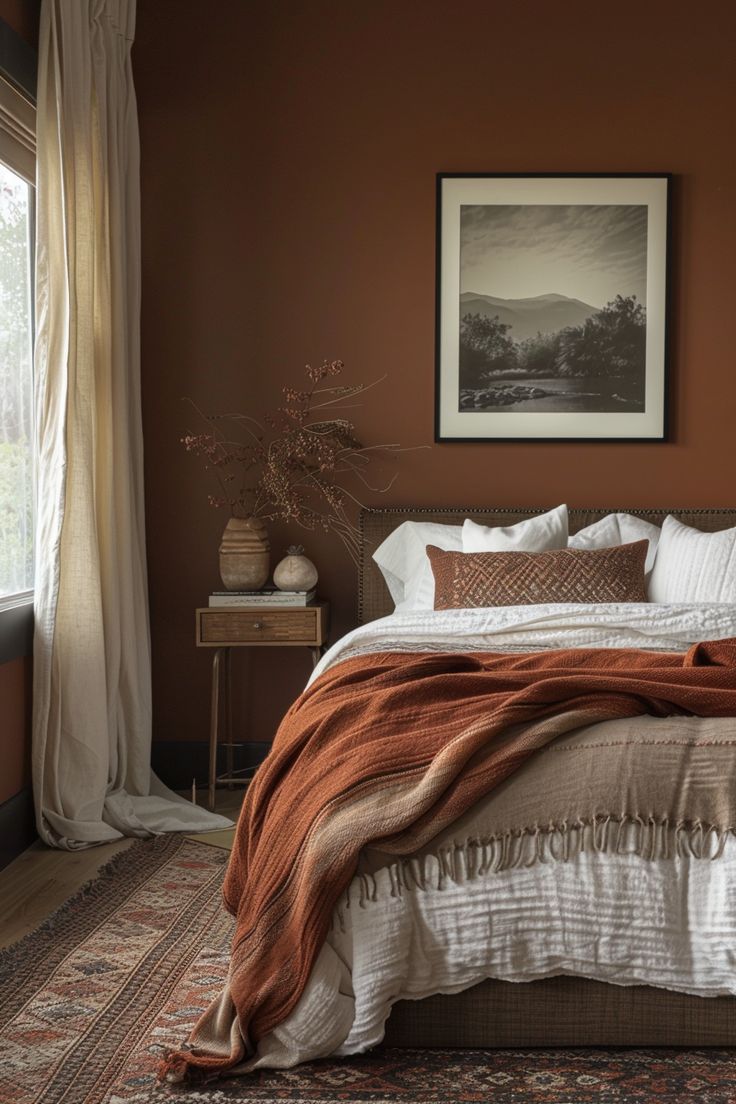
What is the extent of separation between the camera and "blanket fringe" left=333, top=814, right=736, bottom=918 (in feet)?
7.43

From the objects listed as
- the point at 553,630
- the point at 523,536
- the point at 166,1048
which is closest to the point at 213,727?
the point at 523,536

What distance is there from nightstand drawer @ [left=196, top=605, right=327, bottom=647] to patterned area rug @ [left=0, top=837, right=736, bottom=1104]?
1.39 m

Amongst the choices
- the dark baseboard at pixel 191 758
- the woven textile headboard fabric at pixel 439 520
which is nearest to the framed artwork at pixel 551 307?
the woven textile headboard fabric at pixel 439 520

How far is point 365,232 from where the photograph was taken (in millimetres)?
4672

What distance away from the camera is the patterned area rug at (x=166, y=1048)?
7.13 feet

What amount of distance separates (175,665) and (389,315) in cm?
171

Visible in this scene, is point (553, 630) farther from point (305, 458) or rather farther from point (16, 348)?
point (16, 348)

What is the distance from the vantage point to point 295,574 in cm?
442

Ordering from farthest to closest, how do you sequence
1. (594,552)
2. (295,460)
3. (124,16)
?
(295,460), (124,16), (594,552)

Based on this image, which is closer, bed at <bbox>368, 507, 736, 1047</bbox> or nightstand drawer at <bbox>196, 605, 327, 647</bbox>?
bed at <bbox>368, 507, 736, 1047</bbox>

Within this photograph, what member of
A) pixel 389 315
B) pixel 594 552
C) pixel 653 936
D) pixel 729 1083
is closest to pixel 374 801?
pixel 653 936

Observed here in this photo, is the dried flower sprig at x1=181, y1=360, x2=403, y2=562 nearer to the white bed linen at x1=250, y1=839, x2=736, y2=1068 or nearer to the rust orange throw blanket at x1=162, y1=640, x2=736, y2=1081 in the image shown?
the rust orange throw blanket at x1=162, y1=640, x2=736, y2=1081

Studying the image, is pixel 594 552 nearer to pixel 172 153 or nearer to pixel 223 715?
pixel 223 715

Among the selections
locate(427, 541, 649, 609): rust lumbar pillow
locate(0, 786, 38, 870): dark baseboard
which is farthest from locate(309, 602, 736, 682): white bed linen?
locate(0, 786, 38, 870): dark baseboard
